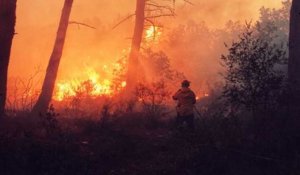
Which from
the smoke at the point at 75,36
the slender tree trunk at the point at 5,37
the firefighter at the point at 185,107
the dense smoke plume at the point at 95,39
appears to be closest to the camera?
the slender tree trunk at the point at 5,37

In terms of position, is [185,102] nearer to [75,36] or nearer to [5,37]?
[5,37]

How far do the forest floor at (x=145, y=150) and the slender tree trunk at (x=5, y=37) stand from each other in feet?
2.48

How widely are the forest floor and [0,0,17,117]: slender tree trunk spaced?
0.76 m

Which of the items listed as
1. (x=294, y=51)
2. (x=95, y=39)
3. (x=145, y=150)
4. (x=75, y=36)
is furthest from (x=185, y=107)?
(x=75, y=36)

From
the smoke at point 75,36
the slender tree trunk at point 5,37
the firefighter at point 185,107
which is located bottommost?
the firefighter at point 185,107

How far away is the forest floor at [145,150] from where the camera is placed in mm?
7695

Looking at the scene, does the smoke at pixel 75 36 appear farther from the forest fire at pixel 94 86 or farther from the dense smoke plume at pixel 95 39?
the forest fire at pixel 94 86

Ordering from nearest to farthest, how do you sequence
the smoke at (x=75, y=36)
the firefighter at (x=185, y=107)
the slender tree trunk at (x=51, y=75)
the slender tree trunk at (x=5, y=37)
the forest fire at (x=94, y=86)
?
the slender tree trunk at (x=5, y=37) → the firefighter at (x=185, y=107) → the slender tree trunk at (x=51, y=75) → the forest fire at (x=94, y=86) → the smoke at (x=75, y=36)

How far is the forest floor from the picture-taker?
7.70m

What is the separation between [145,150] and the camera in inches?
364

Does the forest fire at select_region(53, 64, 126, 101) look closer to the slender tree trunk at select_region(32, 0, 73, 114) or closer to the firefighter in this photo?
the slender tree trunk at select_region(32, 0, 73, 114)

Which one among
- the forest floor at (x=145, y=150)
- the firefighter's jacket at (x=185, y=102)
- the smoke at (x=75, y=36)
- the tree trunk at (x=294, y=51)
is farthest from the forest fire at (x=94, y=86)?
the tree trunk at (x=294, y=51)

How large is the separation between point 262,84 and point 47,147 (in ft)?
17.1

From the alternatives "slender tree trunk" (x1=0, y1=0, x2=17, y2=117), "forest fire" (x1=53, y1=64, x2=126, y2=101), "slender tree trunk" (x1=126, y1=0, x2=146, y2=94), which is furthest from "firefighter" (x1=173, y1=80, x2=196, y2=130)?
"forest fire" (x1=53, y1=64, x2=126, y2=101)
